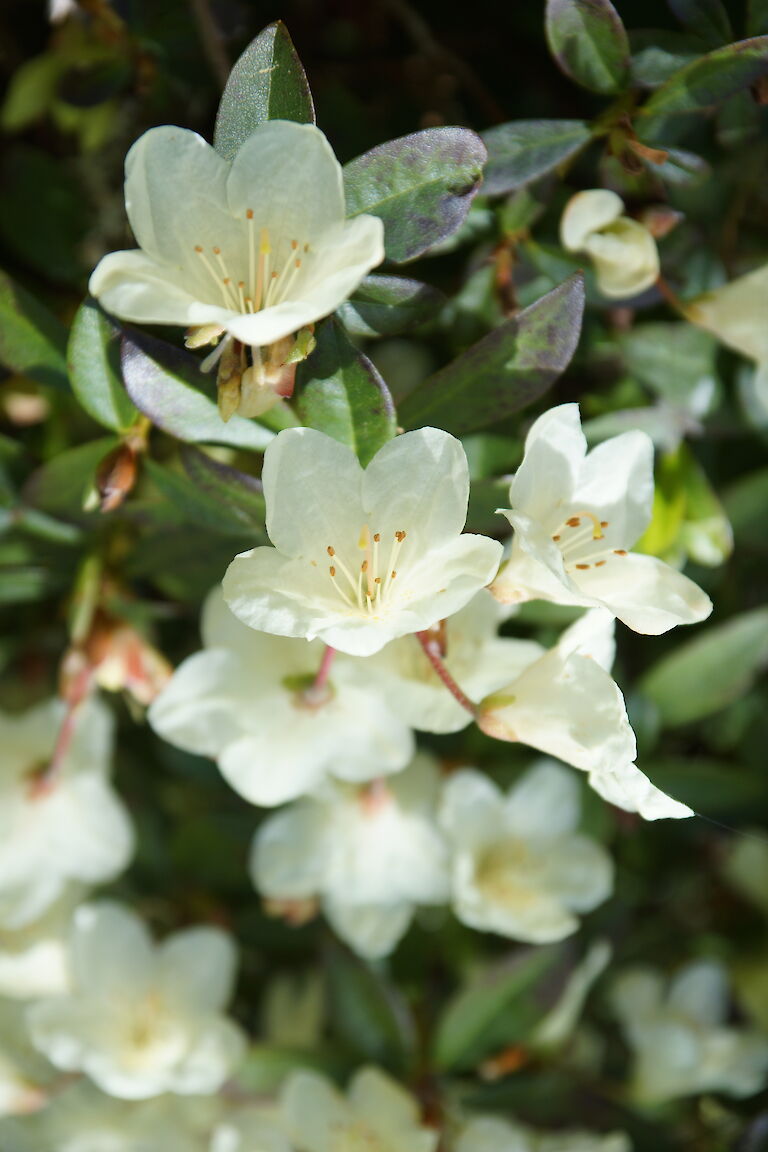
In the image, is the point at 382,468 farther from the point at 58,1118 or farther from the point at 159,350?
the point at 58,1118

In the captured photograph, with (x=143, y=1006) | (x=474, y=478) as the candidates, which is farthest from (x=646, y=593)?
(x=143, y=1006)

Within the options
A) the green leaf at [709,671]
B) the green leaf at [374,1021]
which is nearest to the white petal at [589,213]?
the green leaf at [709,671]

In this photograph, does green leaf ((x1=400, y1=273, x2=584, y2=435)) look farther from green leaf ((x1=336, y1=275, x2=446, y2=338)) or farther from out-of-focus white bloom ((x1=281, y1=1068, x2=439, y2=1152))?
out-of-focus white bloom ((x1=281, y1=1068, x2=439, y2=1152))

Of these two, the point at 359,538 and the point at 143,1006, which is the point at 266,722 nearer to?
the point at 359,538

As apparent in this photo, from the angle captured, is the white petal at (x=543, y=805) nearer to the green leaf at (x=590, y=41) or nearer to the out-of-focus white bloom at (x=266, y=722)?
the out-of-focus white bloom at (x=266, y=722)

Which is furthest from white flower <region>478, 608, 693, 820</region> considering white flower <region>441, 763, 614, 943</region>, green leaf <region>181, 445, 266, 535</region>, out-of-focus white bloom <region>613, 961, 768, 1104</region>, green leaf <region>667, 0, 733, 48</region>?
out-of-focus white bloom <region>613, 961, 768, 1104</region>
